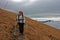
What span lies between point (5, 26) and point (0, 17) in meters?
2.61

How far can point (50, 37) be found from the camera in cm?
2536

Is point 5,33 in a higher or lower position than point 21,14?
lower

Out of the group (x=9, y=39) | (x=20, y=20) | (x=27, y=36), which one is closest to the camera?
(x=20, y=20)

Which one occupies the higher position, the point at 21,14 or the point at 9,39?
the point at 21,14

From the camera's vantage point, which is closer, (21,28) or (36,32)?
(21,28)

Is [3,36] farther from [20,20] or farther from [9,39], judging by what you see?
[20,20]

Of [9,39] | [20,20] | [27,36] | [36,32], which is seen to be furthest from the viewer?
[36,32]

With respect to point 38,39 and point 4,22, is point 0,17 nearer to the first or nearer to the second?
point 4,22

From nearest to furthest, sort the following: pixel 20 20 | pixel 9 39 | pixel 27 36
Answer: pixel 20 20 → pixel 9 39 → pixel 27 36

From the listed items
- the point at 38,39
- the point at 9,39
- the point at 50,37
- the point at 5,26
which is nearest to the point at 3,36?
the point at 9,39

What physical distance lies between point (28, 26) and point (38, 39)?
268cm

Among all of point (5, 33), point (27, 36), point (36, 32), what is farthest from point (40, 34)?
point (5, 33)

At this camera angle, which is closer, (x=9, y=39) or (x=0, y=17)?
(x=9, y=39)

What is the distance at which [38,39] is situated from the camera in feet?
76.2
